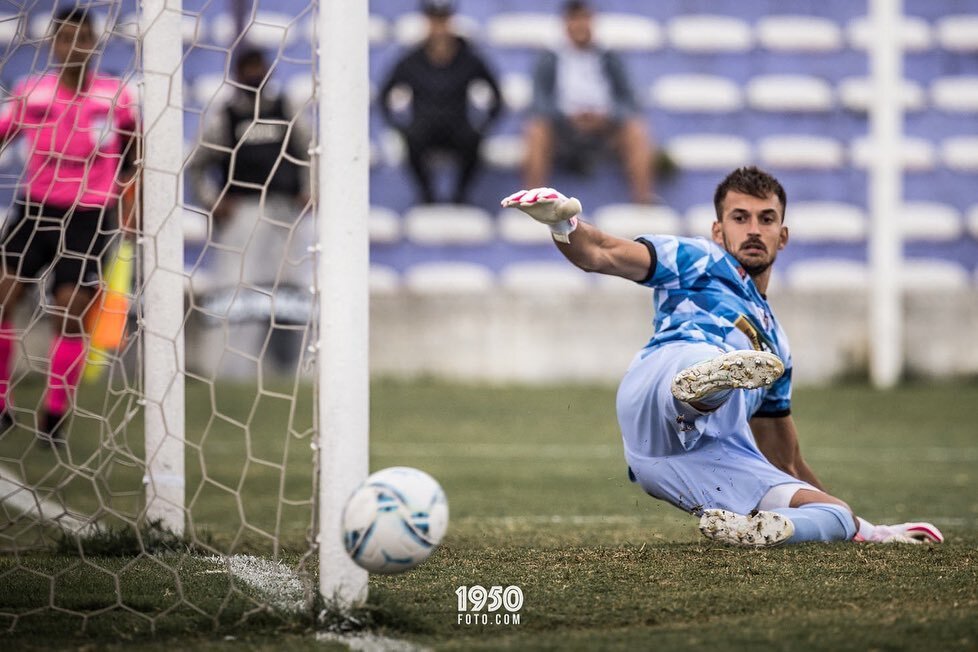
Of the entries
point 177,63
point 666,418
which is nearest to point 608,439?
point 666,418

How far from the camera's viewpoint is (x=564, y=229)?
397 cm

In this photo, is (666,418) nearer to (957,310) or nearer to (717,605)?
(717,605)

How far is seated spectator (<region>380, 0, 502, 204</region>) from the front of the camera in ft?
36.8

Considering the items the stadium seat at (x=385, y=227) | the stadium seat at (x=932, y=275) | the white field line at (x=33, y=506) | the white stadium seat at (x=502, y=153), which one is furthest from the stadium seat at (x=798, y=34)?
the white field line at (x=33, y=506)

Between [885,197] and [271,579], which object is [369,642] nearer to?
[271,579]

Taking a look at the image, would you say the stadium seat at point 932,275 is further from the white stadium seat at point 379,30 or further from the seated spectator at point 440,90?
the white stadium seat at point 379,30

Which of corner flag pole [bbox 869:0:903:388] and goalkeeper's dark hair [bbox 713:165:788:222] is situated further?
corner flag pole [bbox 869:0:903:388]

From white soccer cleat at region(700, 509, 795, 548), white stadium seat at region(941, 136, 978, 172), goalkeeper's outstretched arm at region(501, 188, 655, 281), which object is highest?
white stadium seat at region(941, 136, 978, 172)

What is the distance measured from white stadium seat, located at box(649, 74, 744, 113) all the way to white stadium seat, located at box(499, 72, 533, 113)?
44.6 inches

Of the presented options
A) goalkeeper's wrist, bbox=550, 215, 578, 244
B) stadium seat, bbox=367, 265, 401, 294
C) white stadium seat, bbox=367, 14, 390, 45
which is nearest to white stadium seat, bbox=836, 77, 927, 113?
white stadium seat, bbox=367, 14, 390, 45

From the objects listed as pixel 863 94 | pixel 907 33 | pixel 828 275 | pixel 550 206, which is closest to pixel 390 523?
pixel 550 206

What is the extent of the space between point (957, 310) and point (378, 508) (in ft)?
30.7

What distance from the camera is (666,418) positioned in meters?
4.25

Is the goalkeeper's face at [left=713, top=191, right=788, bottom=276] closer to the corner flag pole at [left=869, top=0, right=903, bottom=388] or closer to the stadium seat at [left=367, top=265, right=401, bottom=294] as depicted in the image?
the stadium seat at [left=367, top=265, right=401, bottom=294]
